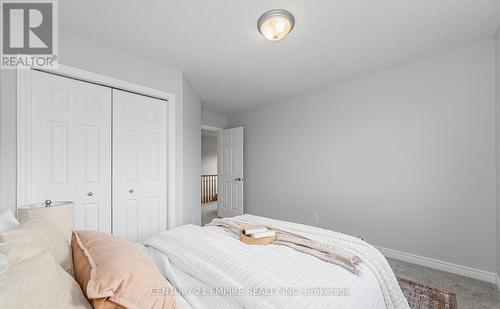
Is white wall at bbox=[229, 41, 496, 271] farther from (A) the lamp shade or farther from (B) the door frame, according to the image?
(A) the lamp shade

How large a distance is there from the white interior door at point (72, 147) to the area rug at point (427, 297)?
3021 mm

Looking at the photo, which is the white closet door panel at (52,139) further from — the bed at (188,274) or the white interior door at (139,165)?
the bed at (188,274)

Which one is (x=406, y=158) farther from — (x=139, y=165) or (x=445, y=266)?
(x=139, y=165)

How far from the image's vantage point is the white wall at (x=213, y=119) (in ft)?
16.2

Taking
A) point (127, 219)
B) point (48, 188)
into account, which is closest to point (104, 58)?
point (48, 188)

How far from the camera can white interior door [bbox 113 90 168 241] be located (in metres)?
2.50

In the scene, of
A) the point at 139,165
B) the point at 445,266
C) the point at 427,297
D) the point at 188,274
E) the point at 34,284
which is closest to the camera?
the point at 34,284

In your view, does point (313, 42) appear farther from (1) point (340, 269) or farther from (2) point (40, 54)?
(2) point (40, 54)

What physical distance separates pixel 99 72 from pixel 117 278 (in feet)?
7.52

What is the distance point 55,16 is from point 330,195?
3.78m

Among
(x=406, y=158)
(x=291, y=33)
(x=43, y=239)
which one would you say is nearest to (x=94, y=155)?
(x=43, y=239)

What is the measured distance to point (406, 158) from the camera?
2.77 m

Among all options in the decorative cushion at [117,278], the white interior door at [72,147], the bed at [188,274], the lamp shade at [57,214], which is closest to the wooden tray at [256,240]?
the bed at [188,274]

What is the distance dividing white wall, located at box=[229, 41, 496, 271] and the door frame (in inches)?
80.8
